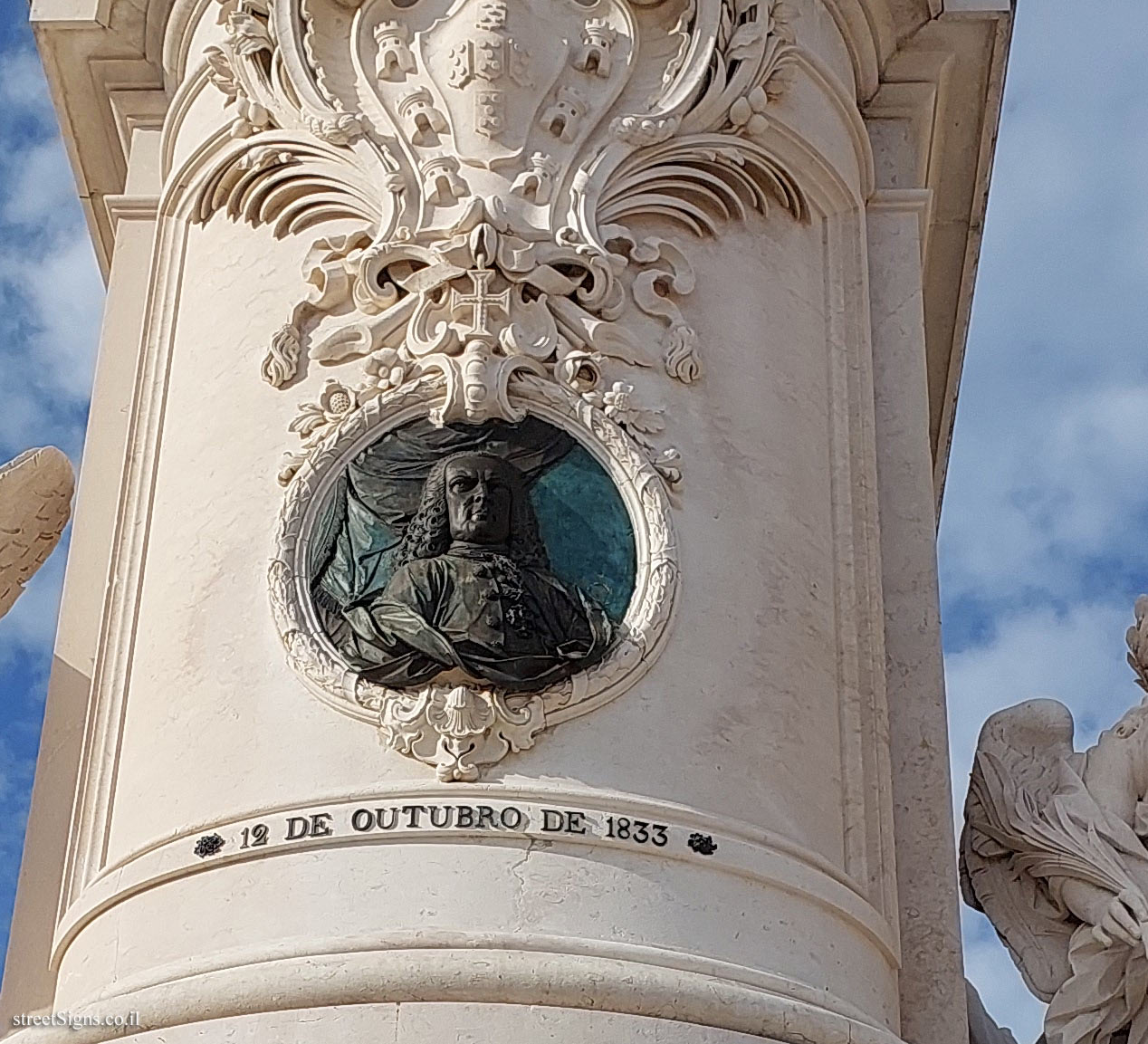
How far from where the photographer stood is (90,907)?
1088 cm

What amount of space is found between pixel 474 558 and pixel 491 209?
1.84 meters

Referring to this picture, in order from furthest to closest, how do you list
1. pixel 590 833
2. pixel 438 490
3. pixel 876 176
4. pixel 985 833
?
pixel 876 176 < pixel 985 833 < pixel 438 490 < pixel 590 833

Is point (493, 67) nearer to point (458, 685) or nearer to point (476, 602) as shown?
point (476, 602)

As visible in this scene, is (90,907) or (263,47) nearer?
(90,907)

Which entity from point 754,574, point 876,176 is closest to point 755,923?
point 754,574

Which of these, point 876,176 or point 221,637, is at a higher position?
point 876,176

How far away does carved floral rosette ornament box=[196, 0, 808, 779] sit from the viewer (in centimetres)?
1125

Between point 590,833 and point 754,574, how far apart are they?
5.76 ft

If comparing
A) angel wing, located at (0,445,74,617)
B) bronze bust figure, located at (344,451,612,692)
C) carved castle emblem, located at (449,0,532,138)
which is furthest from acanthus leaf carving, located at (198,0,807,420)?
angel wing, located at (0,445,74,617)

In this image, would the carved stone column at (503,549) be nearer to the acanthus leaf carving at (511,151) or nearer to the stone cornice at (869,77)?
the acanthus leaf carving at (511,151)

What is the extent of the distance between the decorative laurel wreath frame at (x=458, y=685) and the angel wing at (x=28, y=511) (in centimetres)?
192

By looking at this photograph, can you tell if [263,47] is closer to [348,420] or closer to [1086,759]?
[348,420]

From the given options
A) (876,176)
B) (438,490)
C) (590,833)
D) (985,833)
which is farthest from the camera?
(876,176)

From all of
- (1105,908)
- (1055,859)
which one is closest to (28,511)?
(1055,859)
